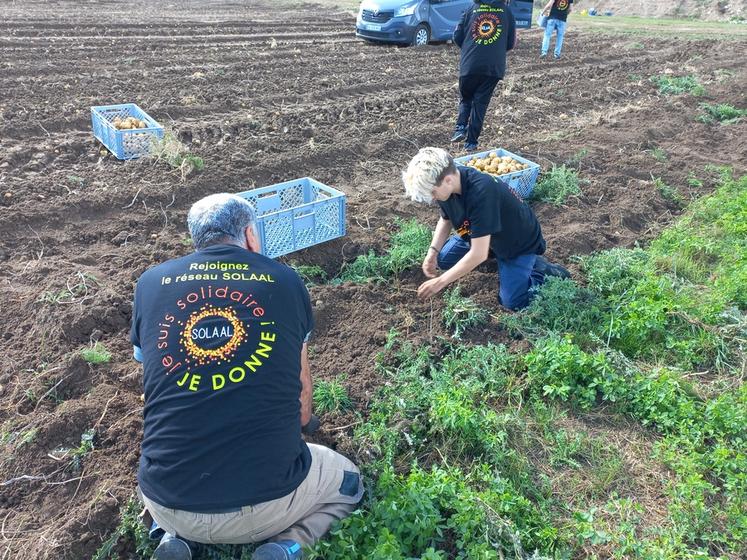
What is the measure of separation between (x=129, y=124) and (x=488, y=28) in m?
4.53

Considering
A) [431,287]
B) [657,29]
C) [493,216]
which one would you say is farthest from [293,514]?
[657,29]

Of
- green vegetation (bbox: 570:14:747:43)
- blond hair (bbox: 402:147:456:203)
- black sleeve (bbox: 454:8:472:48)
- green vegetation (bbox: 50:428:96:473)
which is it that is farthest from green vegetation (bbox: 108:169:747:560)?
green vegetation (bbox: 570:14:747:43)

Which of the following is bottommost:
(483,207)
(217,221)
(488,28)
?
(483,207)

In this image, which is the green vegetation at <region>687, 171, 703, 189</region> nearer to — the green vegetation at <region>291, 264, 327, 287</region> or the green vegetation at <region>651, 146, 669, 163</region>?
the green vegetation at <region>651, 146, 669, 163</region>

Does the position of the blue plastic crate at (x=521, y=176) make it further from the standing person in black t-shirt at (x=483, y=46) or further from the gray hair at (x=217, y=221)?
the gray hair at (x=217, y=221)

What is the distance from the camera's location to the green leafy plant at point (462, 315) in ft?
14.6

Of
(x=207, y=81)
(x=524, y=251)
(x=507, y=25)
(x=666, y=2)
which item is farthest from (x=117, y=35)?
(x=666, y=2)

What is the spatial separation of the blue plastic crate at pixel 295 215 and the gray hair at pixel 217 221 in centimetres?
182

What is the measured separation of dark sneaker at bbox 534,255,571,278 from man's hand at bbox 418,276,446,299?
90cm

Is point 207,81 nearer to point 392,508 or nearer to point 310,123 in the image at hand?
point 310,123

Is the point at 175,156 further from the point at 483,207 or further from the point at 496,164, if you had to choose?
the point at 483,207

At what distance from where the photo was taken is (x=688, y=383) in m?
3.97

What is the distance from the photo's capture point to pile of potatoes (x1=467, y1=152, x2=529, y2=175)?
5.99 meters

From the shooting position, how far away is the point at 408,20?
560 inches
